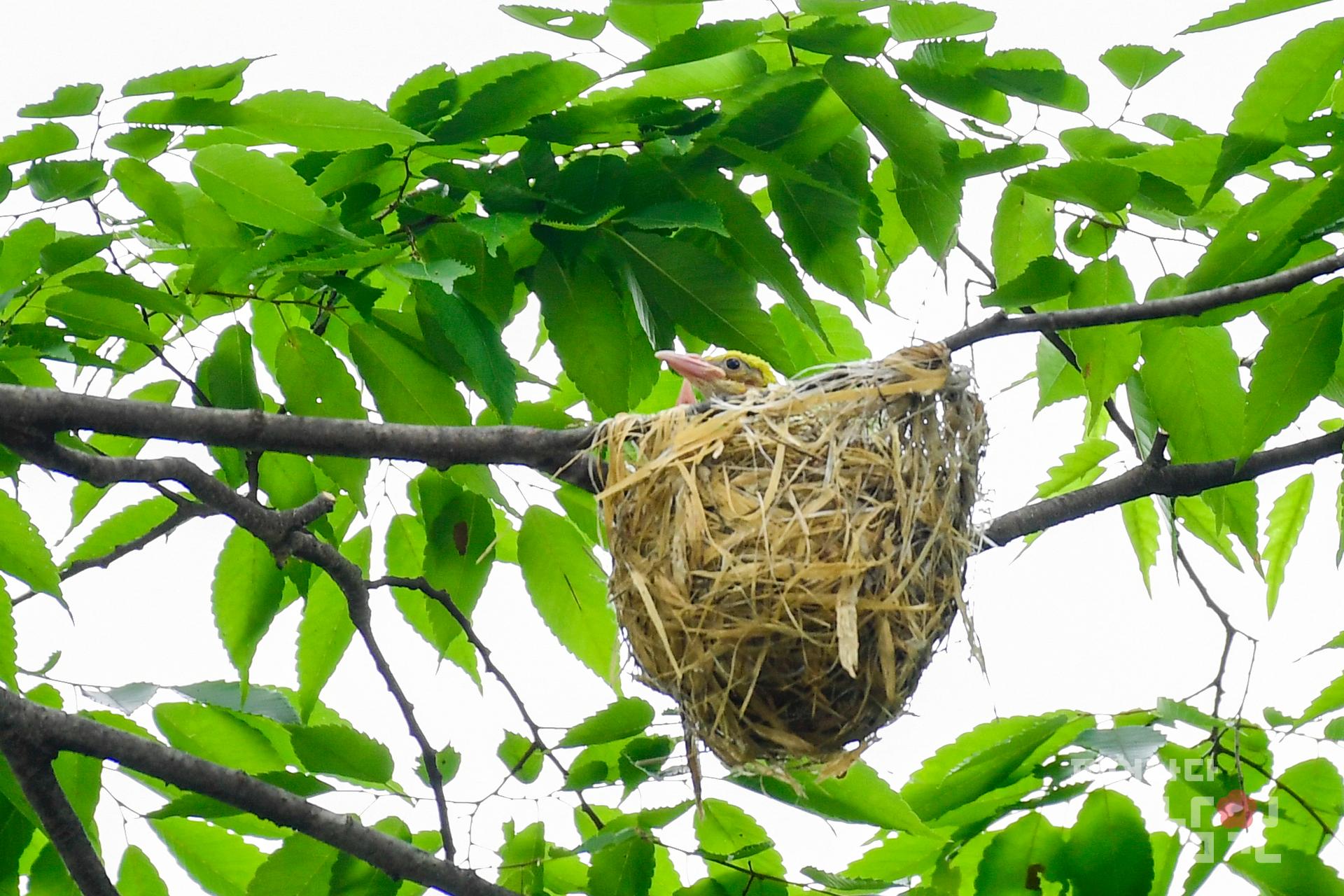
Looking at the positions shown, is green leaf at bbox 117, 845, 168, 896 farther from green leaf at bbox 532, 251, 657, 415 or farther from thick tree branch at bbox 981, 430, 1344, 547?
thick tree branch at bbox 981, 430, 1344, 547

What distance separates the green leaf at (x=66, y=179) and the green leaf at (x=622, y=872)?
1670mm

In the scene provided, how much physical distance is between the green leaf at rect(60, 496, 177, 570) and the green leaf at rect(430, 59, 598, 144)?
1484mm

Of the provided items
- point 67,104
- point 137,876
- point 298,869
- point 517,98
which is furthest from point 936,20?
→ point 137,876

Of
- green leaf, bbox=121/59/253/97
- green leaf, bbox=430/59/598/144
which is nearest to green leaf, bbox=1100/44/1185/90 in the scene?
green leaf, bbox=430/59/598/144

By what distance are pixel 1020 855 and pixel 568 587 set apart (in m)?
1.19

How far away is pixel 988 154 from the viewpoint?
244cm

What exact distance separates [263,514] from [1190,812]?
2.11 metres

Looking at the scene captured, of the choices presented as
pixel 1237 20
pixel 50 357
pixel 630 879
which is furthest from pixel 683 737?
pixel 1237 20

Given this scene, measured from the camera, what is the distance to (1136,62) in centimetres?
257

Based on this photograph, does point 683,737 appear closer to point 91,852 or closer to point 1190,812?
point 1190,812

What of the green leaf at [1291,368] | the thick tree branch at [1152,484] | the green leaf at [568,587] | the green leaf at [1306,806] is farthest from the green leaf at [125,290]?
the green leaf at [1306,806]

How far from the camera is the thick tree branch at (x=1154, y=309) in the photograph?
2.36 m

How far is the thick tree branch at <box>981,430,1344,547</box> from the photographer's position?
112 inches

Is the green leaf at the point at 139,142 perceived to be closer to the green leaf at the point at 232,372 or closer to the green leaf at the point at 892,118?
the green leaf at the point at 232,372
